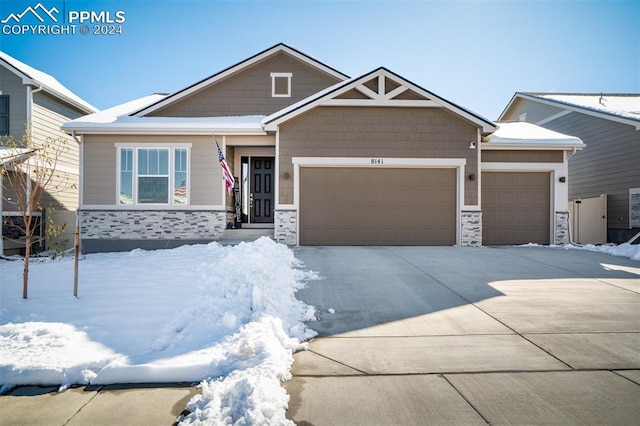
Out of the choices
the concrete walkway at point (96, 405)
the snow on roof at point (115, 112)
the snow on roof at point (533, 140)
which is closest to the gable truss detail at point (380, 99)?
the snow on roof at point (533, 140)

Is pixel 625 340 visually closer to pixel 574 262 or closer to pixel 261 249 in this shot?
pixel 574 262

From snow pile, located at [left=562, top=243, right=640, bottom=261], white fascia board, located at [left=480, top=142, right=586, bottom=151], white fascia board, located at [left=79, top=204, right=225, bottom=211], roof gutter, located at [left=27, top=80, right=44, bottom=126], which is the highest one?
roof gutter, located at [left=27, top=80, right=44, bottom=126]

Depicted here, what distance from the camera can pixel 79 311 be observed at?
15.0ft

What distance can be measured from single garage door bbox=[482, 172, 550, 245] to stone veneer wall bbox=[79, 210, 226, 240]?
8.35m

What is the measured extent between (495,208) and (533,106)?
9780 millimetres

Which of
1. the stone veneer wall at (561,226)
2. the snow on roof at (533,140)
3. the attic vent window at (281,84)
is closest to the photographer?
the snow on roof at (533,140)

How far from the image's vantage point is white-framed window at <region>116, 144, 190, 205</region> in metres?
11.2

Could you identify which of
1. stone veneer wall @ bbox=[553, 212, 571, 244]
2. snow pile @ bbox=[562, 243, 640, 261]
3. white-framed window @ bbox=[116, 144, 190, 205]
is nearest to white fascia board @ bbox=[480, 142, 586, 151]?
stone veneer wall @ bbox=[553, 212, 571, 244]

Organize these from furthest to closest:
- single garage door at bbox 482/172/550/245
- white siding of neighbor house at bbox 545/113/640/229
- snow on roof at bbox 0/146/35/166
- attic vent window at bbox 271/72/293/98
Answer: attic vent window at bbox 271/72/293/98 < white siding of neighbor house at bbox 545/113/640/229 < single garage door at bbox 482/172/550/245 < snow on roof at bbox 0/146/35/166

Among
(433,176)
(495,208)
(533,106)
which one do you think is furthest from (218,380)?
(533,106)

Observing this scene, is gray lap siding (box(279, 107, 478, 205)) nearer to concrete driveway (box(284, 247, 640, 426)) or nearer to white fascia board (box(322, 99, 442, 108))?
white fascia board (box(322, 99, 442, 108))

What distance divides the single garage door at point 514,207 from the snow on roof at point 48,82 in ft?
52.6

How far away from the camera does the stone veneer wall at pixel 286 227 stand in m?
10.9

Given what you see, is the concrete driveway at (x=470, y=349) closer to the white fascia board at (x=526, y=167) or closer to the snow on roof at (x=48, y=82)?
the white fascia board at (x=526, y=167)
